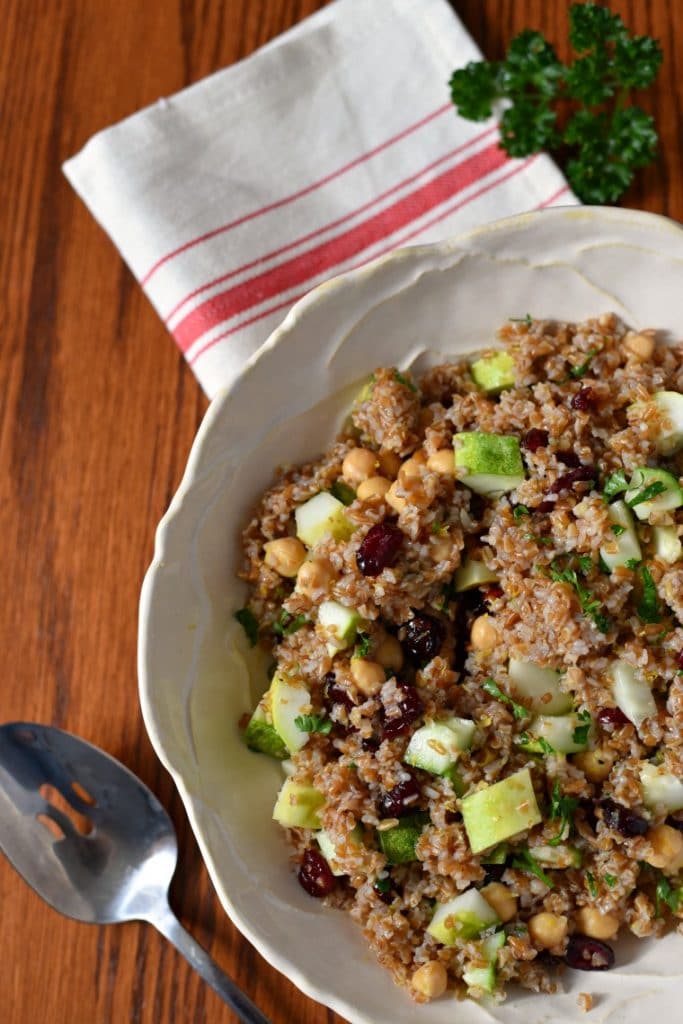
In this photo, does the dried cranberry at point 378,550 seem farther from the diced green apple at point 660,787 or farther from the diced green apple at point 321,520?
the diced green apple at point 660,787

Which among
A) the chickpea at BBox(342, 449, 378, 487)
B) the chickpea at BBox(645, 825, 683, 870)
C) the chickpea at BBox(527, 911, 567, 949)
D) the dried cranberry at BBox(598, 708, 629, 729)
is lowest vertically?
the chickpea at BBox(527, 911, 567, 949)

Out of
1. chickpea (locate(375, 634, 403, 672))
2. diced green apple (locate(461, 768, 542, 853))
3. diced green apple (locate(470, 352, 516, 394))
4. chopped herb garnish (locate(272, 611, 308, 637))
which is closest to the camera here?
diced green apple (locate(461, 768, 542, 853))

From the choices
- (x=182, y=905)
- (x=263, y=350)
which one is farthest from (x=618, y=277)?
(x=182, y=905)

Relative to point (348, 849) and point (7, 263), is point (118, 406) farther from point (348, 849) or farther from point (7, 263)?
point (348, 849)

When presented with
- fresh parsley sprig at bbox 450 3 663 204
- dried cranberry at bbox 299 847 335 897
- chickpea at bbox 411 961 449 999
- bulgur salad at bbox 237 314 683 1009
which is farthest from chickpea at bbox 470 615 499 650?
fresh parsley sprig at bbox 450 3 663 204

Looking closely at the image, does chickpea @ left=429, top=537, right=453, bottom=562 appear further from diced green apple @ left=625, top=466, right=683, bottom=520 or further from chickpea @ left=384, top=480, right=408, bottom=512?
diced green apple @ left=625, top=466, right=683, bottom=520

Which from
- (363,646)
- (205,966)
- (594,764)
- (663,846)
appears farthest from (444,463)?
(205,966)

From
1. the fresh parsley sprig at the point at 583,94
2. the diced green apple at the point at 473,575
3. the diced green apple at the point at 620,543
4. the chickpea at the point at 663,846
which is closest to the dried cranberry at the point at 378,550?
the diced green apple at the point at 473,575
